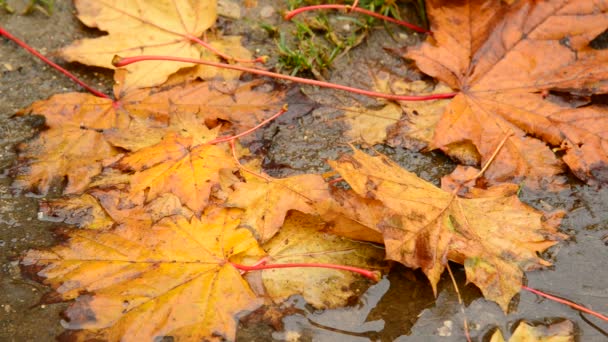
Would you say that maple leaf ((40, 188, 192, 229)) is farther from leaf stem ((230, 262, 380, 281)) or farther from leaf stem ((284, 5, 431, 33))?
leaf stem ((284, 5, 431, 33))

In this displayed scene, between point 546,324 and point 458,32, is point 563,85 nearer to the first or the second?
point 458,32

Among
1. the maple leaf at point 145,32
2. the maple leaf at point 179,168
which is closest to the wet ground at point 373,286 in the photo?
the maple leaf at point 145,32

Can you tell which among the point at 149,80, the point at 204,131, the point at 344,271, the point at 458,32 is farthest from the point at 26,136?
the point at 458,32

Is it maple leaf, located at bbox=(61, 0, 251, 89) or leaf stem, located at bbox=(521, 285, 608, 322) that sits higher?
maple leaf, located at bbox=(61, 0, 251, 89)

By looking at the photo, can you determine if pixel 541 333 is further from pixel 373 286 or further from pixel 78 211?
pixel 78 211

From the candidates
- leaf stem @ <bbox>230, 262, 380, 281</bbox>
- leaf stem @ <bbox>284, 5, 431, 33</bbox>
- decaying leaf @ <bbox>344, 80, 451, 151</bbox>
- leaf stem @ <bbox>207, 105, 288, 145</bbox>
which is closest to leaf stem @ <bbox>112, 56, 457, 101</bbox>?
decaying leaf @ <bbox>344, 80, 451, 151</bbox>

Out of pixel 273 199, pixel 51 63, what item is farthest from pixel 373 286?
pixel 51 63
